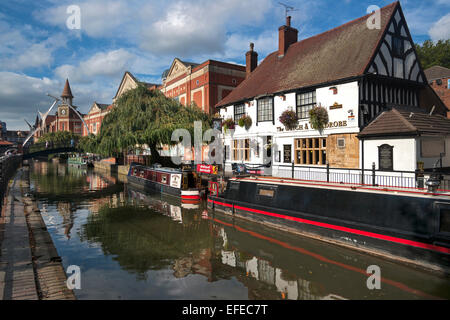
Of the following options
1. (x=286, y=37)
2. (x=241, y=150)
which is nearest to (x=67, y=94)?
(x=241, y=150)

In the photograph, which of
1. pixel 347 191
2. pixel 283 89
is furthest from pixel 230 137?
pixel 347 191

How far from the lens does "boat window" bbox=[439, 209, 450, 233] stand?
7.58 meters

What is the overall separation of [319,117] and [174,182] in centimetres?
1013

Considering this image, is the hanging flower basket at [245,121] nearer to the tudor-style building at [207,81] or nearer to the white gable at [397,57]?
the white gable at [397,57]

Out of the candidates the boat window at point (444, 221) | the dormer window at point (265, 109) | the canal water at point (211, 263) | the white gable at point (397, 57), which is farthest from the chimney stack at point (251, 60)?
the boat window at point (444, 221)

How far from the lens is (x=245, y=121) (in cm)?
2155

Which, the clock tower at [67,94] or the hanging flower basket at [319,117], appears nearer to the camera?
the hanging flower basket at [319,117]

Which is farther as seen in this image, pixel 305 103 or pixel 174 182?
pixel 174 182

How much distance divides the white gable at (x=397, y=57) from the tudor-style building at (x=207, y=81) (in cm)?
1924

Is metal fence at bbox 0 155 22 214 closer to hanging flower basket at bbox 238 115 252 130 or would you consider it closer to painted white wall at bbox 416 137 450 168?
hanging flower basket at bbox 238 115 252 130

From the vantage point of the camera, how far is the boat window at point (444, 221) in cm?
758

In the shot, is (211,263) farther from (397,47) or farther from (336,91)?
(397,47)
